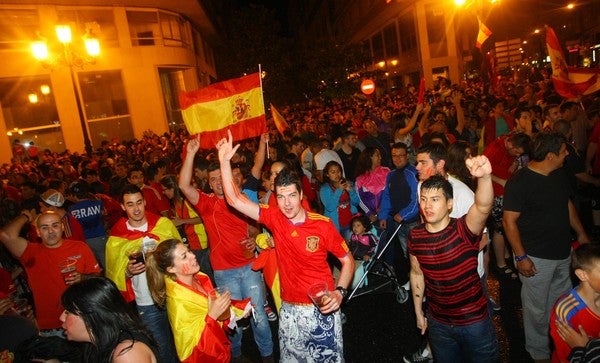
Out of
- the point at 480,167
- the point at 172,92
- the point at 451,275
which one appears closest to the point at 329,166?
the point at 451,275

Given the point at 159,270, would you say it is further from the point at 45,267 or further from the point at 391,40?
the point at 391,40

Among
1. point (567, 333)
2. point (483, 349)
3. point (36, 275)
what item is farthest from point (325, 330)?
point (36, 275)

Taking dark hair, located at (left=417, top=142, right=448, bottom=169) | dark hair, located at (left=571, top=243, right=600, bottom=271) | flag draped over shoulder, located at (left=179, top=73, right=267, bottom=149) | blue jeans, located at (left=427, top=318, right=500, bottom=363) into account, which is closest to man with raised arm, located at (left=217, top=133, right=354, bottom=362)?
blue jeans, located at (left=427, top=318, right=500, bottom=363)

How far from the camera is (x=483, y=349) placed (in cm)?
318

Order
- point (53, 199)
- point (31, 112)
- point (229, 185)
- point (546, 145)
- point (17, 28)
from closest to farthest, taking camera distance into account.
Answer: point (229, 185) → point (546, 145) → point (53, 199) → point (17, 28) → point (31, 112)

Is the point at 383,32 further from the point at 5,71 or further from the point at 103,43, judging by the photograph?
the point at 5,71

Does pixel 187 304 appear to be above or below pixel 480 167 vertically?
below

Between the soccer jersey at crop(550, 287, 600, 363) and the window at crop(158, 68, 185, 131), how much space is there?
2253 centimetres

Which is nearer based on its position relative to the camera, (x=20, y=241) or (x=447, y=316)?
(x=447, y=316)

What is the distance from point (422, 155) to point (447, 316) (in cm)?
163

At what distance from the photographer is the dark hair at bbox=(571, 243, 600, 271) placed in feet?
8.87

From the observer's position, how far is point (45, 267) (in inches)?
164

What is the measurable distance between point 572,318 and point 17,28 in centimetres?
Result: 2324

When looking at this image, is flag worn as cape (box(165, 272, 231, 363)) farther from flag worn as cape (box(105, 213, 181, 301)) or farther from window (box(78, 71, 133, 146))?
window (box(78, 71, 133, 146))
